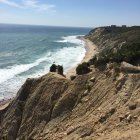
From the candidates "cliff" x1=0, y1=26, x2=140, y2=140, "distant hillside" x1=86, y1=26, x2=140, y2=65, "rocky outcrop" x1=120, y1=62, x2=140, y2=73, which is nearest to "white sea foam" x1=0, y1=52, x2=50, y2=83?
"distant hillside" x1=86, y1=26, x2=140, y2=65

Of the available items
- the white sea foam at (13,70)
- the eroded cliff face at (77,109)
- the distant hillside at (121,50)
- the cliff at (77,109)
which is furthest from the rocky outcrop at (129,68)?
the white sea foam at (13,70)

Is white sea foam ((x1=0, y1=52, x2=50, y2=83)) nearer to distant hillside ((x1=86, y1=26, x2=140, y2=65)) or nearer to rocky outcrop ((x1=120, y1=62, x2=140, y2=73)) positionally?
distant hillside ((x1=86, y1=26, x2=140, y2=65))

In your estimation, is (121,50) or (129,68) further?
(121,50)

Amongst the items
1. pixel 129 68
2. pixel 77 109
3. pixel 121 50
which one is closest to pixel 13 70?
pixel 121 50

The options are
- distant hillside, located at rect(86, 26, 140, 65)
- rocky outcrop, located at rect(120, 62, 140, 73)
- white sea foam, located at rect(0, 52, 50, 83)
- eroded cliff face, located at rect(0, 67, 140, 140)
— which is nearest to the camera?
eroded cliff face, located at rect(0, 67, 140, 140)

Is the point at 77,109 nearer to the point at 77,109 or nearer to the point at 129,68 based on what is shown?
the point at 77,109

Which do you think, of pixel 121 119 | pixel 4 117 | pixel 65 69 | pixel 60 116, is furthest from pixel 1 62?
pixel 121 119

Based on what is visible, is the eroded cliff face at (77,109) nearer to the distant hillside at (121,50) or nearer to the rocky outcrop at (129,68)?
the rocky outcrop at (129,68)

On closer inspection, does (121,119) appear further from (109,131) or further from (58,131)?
(58,131)
